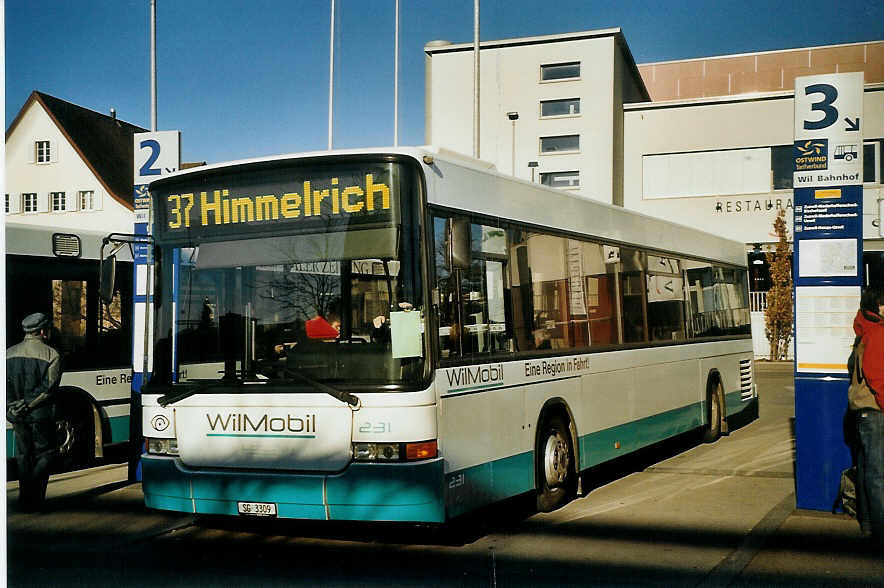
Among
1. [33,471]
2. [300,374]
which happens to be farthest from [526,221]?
[33,471]

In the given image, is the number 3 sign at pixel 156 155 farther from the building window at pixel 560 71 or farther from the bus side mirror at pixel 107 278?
the building window at pixel 560 71

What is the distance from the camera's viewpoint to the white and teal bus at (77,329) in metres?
11.6

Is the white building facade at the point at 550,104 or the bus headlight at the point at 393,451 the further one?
the white building facade at the point at 550,104

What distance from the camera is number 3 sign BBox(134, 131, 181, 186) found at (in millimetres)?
10516

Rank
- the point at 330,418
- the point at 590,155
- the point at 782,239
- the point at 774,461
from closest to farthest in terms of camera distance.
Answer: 1. the point at 330,418
2. the point at 774,461
3. the point at 782,239
4. the point at 590,155

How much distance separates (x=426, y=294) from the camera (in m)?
7.00

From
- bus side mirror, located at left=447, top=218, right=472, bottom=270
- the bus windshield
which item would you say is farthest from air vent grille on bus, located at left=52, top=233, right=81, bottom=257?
bus side mirror, located at left=447, top=218, right=472, bottom=270

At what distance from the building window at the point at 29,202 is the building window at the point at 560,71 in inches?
1476

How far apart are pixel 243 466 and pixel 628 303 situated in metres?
5.28

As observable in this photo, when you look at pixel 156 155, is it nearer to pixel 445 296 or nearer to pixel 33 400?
pixel 33 400

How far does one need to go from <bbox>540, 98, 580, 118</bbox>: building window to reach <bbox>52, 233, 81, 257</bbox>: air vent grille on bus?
3823cm

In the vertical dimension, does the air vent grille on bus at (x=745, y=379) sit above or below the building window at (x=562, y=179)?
below

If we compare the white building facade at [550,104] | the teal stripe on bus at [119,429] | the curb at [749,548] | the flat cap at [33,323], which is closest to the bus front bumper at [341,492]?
the curb at [749,548]

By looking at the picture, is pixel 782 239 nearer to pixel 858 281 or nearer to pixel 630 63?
pixel 630 63
